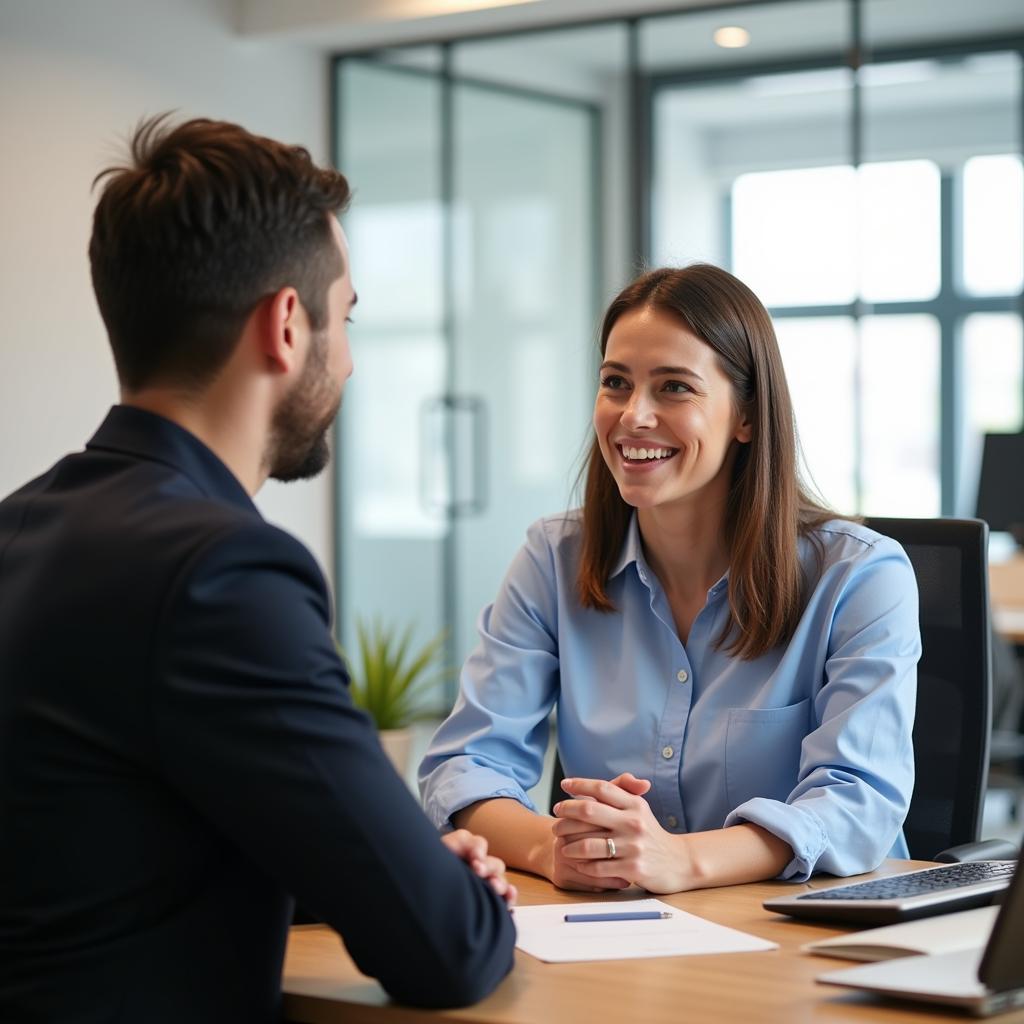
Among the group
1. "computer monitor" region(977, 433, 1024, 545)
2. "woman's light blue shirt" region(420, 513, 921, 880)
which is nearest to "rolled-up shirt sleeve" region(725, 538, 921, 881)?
"woman's light blue shirt" region(420, 513, 921, 880)

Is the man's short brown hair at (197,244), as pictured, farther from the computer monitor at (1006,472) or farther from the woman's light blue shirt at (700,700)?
the computer monitor at (1006,472)

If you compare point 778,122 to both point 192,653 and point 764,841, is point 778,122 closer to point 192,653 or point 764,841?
point 764,841

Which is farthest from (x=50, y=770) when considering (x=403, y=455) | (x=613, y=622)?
(x=403, y=455)

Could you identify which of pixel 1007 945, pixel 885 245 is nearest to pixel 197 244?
pixel 1007 945

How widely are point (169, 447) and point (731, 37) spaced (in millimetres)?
4420

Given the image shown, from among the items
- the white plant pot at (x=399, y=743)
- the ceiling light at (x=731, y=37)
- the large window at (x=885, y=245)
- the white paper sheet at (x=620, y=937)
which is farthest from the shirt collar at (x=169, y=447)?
the ceiling light at (x=731, y=37)

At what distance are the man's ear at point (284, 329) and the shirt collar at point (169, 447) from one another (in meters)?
0.10

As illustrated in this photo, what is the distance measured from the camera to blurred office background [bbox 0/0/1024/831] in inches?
197

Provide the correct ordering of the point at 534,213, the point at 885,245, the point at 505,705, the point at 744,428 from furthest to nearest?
1. the point at 534,213
2. the point at 885,245
3. the point at 744,428
4. the point at 505,705

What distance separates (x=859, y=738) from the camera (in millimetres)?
1778

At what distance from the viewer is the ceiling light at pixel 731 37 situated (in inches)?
205

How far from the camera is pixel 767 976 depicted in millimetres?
1280

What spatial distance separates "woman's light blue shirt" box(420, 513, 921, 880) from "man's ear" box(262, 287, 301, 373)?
759 mm

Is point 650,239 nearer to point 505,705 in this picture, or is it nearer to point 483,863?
point 505,705
